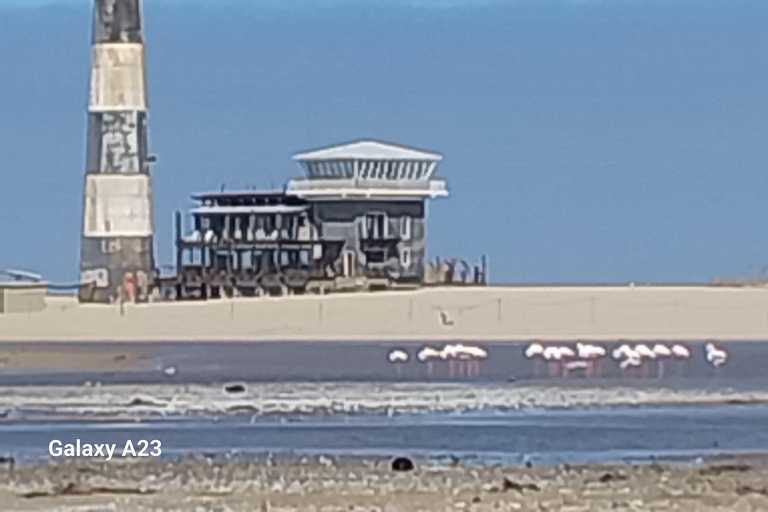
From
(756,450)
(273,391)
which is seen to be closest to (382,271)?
(273,391)

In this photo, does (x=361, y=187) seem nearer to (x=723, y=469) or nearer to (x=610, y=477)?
(x=723, y=469)

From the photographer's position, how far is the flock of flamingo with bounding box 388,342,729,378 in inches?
1727

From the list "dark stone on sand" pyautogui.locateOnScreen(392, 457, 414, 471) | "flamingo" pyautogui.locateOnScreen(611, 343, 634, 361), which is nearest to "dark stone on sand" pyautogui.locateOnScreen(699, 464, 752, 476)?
"dark stone on sand" pyautogui.locateOnScreen(392, 457, 414, 471)

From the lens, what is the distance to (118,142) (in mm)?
62594

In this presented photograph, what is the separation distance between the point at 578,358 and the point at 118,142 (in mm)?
18725

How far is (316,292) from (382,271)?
3348 mm

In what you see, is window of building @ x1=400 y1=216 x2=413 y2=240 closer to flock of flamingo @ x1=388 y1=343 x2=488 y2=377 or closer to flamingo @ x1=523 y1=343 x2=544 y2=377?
flamingo @ x1=523 y1=343 x2=544 y2=377

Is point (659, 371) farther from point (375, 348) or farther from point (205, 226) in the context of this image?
point (205, 226)

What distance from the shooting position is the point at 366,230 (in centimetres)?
7044

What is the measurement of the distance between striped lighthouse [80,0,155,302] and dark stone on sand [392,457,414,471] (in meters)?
40.0

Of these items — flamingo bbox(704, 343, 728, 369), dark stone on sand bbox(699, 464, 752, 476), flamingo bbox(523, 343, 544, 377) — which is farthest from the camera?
flamingo bbox(523, 343, 544, 377)

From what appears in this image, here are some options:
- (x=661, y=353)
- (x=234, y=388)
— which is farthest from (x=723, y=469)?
(x=661, y=353)

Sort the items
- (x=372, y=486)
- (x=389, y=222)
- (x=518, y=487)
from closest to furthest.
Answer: (x=518, y=487)
(x=372, y=486)
(x=389, y=222)

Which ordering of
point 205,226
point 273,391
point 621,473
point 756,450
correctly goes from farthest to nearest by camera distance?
point 205,226
point 273,391
point 756,450
point 621,473
